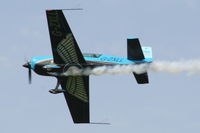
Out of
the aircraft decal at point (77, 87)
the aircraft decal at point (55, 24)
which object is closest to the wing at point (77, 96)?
the aircraft decal at point (77, 87)

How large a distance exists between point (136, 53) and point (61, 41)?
14.6ft

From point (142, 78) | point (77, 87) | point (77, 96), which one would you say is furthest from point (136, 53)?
point (77, 96)

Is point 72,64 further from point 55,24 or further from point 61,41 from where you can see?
point 55,24

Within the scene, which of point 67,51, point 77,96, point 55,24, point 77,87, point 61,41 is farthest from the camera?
point 77,96

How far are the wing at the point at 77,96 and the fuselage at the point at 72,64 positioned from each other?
75.3 inches

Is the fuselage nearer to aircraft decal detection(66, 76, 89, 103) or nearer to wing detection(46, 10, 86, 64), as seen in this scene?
wing detection(46, 10, 86, 64)

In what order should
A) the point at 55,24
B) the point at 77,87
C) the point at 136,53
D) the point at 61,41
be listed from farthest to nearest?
1. the point at 77,87
2. the point at 61,41
3. the point at 55,24
4. the point at 136,53

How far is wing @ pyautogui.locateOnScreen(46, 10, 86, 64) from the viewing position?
3387 cm

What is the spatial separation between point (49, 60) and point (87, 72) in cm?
231

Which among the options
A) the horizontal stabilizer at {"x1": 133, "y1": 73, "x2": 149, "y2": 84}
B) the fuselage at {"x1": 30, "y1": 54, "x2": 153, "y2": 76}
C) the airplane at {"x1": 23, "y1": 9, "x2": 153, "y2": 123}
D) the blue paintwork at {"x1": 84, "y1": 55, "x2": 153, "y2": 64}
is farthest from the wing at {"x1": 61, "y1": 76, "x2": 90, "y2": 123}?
the horizontal stabilizer at {"x1": 133, "y1": 73, "x2": 149, "y2": 84}

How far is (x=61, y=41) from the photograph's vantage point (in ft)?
113

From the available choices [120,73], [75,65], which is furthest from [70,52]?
[120,73]

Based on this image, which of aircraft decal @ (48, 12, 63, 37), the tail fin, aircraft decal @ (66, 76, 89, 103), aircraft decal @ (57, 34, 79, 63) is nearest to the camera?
the tail fin

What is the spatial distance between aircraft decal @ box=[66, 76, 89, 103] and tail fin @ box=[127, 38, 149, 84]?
4235 millimetres
